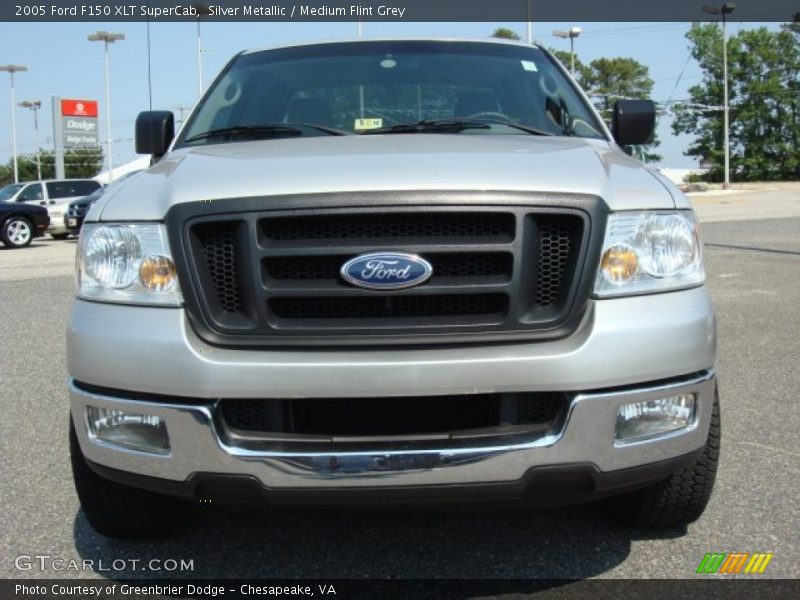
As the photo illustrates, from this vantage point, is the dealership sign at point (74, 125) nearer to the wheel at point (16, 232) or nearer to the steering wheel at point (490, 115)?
the wheel at point (16, 232)

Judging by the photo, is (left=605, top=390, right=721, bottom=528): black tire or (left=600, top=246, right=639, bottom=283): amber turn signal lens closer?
(left=600, top=246, right=639, bottom=283): amber turn signal lens

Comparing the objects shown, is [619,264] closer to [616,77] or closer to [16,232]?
[16,232]

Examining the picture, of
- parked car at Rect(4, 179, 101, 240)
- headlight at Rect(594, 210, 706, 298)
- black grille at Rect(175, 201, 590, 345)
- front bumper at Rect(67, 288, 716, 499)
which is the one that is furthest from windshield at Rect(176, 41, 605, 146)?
parked car at Rect(4, 179, 101, 240)

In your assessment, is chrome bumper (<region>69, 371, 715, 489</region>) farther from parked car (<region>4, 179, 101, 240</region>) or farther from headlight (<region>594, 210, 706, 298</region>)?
parked car (<region>4, 179, 101, 240</region>)

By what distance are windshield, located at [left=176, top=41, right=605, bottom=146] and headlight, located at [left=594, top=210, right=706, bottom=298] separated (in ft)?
3.39

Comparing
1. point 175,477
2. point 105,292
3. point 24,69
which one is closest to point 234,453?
point 175,477

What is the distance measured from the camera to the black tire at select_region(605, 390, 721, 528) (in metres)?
2.99

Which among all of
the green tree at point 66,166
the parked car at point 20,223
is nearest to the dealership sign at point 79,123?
the parked car at point 20,223

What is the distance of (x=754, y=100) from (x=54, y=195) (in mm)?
61006

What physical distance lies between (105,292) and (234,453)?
2.18 feet

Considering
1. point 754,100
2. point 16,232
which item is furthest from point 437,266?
point 754,100

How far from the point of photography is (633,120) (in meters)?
4.00

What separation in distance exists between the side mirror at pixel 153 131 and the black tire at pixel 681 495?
257cm

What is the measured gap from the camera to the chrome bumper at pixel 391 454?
2.40 meters
